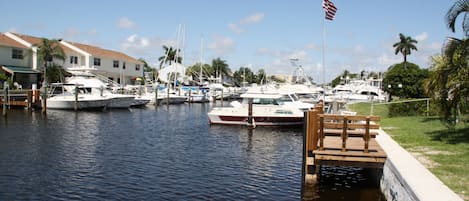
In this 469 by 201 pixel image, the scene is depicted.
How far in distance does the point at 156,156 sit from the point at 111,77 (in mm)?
57065

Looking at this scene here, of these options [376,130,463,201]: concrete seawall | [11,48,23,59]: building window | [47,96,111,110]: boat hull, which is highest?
[11,48,23,59]: building window

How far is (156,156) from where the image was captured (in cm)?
2112

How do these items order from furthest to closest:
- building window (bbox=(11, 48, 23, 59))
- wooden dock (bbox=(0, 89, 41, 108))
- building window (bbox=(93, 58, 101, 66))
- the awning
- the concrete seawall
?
building window (bbox=(93, 58, 101, 66))
building window (bbox=(11, 48, 23, 59))
the awning
wooden dock (bbox=(0, 89, 41, 108))
the concrete seawall

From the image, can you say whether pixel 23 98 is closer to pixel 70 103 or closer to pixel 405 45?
pixel 70 103

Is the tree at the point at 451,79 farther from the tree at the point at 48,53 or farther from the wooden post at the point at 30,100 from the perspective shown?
the tree at the point at 48,53

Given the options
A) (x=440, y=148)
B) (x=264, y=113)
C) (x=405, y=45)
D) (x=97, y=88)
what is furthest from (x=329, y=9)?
(x=405, y=45)

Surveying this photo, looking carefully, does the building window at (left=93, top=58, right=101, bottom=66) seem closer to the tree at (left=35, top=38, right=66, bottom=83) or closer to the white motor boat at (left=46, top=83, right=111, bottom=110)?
the tree at (left=35, top=38, right=66, bottom=83)

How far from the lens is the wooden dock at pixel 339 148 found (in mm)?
13656

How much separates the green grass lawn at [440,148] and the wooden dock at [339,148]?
1.50m

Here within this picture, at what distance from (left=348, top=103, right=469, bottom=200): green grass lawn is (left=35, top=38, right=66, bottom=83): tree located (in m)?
47.4

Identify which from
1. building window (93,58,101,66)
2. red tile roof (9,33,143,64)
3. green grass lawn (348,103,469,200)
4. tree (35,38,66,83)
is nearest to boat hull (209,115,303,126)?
green grass lawn (348,103,469,200)

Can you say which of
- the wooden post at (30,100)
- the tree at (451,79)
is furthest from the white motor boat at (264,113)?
the wooden post at (30,100)

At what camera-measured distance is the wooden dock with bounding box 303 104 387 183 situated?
1366 cm

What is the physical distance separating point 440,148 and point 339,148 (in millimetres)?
4082
